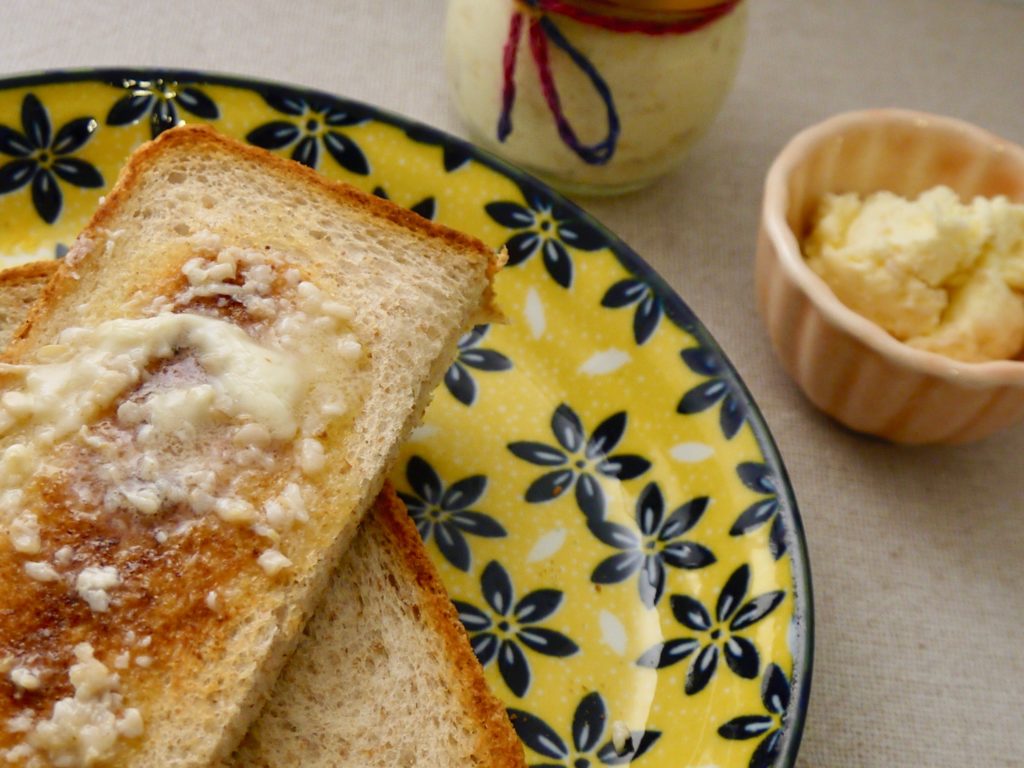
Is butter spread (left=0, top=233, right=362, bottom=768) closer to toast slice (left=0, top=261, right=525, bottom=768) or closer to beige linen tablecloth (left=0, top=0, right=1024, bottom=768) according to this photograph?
toast slice (left=0, top=261, right=525, bottom=768)

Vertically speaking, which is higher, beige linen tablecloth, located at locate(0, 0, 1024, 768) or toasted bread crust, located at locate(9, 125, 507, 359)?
toasted bread crust, located at locate(9, 125, 507, 359)

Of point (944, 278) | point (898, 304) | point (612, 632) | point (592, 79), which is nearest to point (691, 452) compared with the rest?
point (612, 632)

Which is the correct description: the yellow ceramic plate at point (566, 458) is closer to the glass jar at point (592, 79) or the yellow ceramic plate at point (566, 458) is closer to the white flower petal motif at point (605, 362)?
the white flower petal motif at point (605, 362)

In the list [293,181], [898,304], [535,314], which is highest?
[293,181]

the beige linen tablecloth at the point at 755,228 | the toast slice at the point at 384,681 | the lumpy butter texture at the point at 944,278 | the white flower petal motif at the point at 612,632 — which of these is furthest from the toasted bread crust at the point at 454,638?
the lumpy butter texture at the point at 944,278

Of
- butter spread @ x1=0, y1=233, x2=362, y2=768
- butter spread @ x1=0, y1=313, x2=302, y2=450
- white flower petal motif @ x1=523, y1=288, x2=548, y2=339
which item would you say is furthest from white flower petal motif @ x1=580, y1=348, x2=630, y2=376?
butter spread @ x1=0, y1=313, x2=302, y2=450

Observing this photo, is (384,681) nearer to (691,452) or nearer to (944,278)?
(691,452)

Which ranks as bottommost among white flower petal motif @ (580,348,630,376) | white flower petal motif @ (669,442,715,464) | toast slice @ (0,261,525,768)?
toast slice @ (0,261,525,768)
